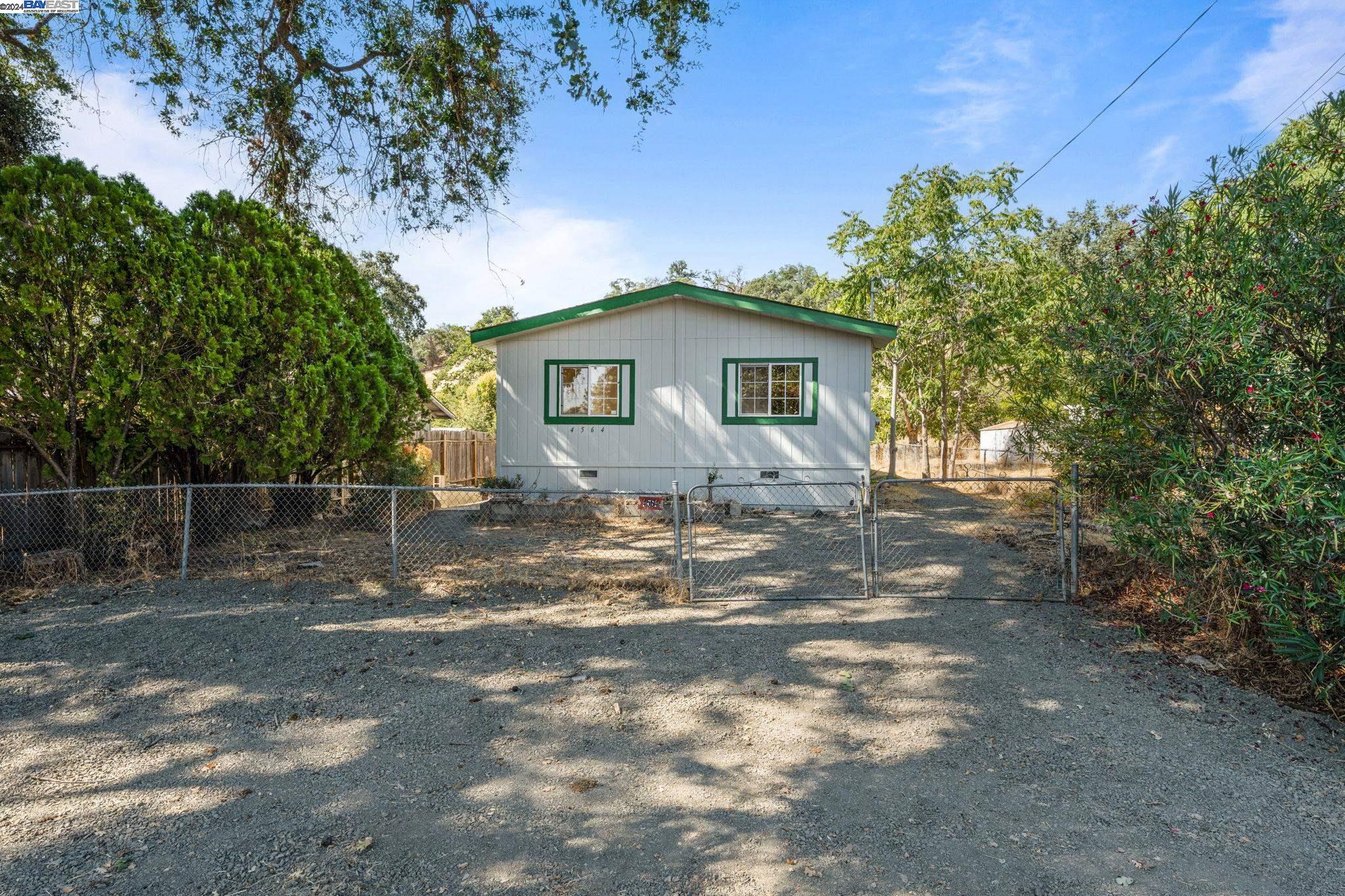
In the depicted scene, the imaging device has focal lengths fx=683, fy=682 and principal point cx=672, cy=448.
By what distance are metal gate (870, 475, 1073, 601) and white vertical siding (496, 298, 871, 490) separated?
1836mm

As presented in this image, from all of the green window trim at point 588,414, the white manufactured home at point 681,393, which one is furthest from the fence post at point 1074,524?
the green window trim at point 588,414

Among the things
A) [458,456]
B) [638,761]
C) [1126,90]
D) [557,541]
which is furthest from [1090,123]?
[458,456]

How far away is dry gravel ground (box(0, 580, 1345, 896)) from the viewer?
2.58 meters

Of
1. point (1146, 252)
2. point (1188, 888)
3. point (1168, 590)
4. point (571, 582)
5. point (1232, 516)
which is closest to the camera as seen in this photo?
point (1188, 888)

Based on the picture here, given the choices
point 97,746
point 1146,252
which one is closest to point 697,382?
point 1146,252

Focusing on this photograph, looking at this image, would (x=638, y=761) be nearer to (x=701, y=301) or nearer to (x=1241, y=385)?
(x=1241, y=385)

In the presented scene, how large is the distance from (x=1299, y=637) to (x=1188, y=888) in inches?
85.9

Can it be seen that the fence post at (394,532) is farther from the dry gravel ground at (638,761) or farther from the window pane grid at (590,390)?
the window pane grid at (590,390)

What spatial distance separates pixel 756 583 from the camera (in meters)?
7.08

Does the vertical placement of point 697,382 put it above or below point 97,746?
above

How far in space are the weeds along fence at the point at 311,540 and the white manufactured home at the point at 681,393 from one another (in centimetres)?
112

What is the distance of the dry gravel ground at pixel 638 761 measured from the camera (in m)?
2.58

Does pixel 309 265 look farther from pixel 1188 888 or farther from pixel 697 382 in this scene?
pixel 1188 888

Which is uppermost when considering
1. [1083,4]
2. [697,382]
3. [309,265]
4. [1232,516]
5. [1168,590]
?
[1083,4]
